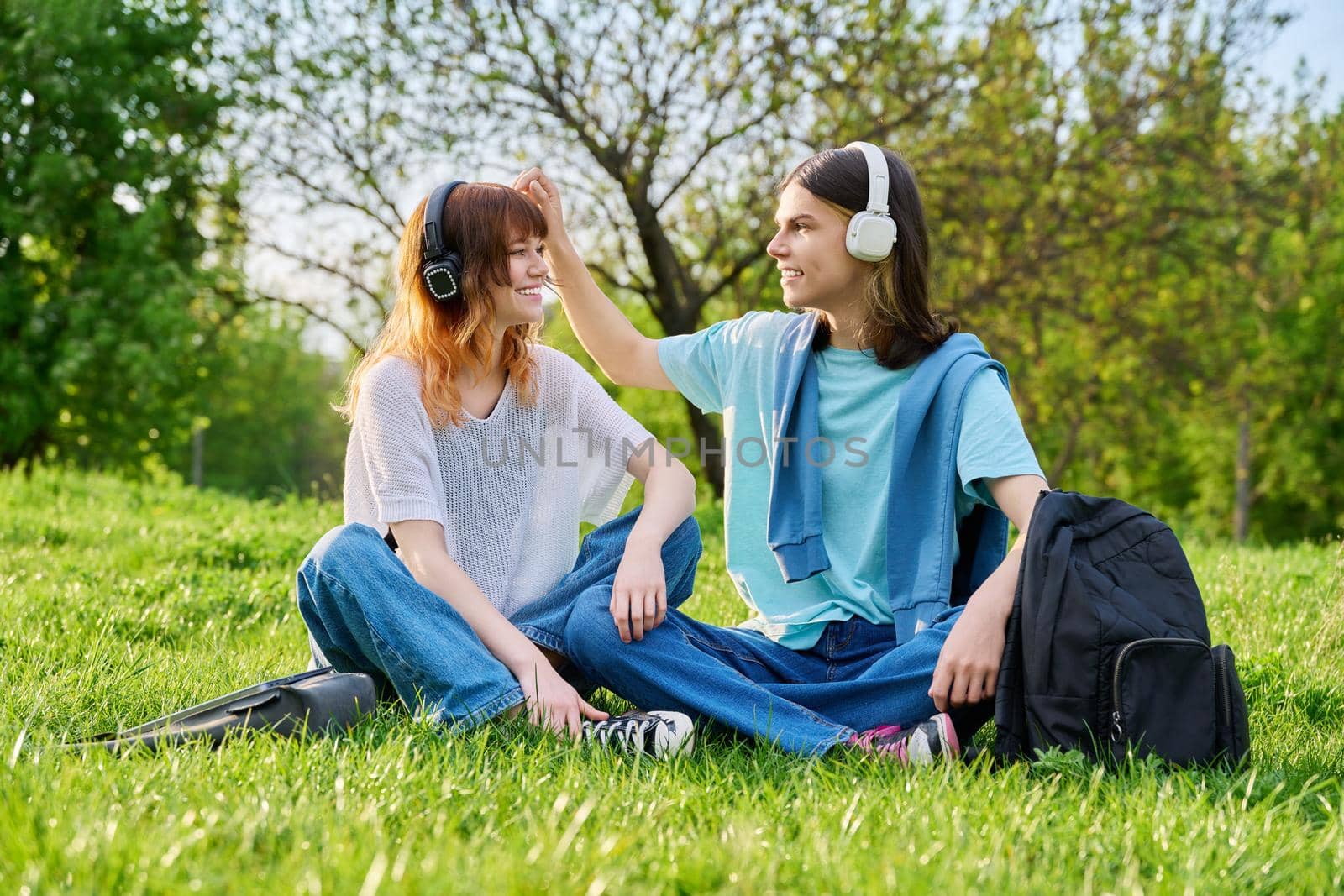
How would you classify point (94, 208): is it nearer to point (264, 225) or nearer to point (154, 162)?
point (154, 162)

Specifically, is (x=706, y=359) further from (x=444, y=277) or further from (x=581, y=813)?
(x=581, y=813)

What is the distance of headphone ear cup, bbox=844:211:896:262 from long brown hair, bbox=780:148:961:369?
106 millimetres

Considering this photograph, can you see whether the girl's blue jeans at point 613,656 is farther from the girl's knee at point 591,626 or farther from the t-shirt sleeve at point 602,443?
the t-shirt sleeve at point 602,443

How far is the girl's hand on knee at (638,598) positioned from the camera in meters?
2.99

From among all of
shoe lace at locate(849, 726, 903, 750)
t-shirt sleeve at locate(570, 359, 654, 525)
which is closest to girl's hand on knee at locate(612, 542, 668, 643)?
t-shirt sleeve at locate(570, 359, 654, 525)

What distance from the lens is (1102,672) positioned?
2617 mm

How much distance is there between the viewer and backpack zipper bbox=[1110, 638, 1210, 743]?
259cm

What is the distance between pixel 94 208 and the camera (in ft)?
56.3

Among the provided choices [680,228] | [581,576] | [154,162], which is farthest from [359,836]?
[154,162]

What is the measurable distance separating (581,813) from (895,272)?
6.47 ft

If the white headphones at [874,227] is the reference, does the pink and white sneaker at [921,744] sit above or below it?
below

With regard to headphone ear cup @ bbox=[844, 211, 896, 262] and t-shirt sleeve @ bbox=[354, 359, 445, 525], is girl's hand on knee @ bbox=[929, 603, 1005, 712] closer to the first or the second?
headphone ear cup @ bbox=[844, 211, 896, 262]

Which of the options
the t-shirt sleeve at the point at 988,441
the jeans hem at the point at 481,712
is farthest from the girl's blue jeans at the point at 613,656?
the t-shirt sleeve at the point at 988,441

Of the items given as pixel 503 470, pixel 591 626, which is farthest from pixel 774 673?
pixel 503 470
